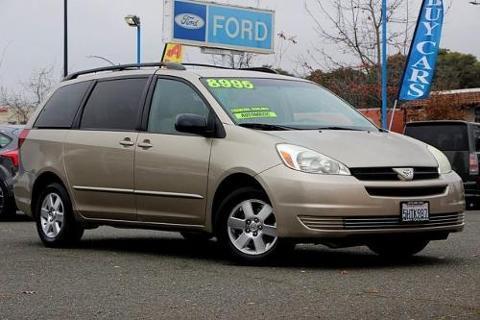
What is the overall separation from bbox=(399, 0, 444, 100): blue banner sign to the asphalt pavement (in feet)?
47.3

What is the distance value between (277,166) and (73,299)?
2.12m

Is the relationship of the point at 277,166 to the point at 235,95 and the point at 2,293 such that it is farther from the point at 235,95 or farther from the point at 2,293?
the point at 2,293

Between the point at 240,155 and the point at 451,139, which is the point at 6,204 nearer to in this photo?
the point at 240,155

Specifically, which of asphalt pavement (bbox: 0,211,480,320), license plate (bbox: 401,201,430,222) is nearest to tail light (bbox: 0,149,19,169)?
asphalt pavement (bbox: 0,211,480,320)

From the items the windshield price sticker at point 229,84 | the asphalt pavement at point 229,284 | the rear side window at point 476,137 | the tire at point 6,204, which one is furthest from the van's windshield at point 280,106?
the rear side window at point 476,137

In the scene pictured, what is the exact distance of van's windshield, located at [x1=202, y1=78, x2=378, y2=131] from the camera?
8016 millimetres

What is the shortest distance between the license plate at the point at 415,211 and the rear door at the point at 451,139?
1030 centimetres

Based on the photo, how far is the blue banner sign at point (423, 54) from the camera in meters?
23.4

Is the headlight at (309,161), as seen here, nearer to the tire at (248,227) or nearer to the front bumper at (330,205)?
the front bumper at (330,205)

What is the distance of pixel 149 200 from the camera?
8.45m

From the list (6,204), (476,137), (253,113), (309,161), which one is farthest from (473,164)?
(309,161)

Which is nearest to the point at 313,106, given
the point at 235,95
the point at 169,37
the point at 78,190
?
the point at 235,95

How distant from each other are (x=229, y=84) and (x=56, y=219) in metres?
2.58

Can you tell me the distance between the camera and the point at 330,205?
23.4 feet
